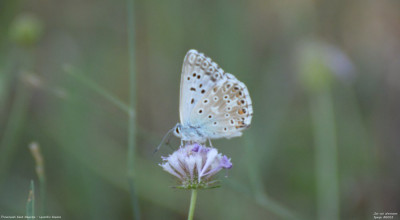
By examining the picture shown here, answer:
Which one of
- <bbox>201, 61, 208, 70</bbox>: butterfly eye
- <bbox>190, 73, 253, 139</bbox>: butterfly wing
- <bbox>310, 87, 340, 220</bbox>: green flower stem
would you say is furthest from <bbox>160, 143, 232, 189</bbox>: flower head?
<bbox>310, 87, 340, 220</bbox>: green flower stem

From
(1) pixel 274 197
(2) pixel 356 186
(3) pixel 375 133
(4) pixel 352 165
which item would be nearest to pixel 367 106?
(3) pixel 375 133

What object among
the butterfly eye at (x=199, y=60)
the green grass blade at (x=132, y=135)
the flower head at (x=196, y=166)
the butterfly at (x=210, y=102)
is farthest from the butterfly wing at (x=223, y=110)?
the flower head at (x=196, y=166)

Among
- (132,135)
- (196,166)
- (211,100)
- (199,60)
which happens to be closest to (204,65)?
(199,60)

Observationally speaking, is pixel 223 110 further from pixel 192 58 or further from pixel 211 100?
pixel 192 58

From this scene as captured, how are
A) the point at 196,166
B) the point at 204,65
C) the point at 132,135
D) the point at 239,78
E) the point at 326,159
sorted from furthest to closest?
the point at 239,78 < the point at 326,159 < the point at 204,65 < the point at 132,135 < the point at 196,166

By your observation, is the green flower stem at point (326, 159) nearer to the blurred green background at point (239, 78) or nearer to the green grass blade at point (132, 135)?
the blurred green background at point (239, 78)

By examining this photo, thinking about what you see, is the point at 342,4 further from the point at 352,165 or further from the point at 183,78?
the point at 183,78
